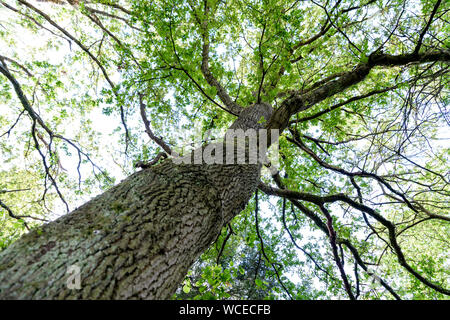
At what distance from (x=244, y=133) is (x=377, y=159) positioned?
3.00 meters

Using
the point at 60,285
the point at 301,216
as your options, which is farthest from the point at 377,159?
the point at 60,285

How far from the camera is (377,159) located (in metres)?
4.15

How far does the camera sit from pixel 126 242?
129 centimetres

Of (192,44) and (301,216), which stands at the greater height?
(192,44)

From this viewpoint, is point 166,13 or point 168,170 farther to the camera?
point 166,13

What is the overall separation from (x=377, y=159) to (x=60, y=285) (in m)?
5.09

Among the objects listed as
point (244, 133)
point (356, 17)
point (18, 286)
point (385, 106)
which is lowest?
point (18, 286)

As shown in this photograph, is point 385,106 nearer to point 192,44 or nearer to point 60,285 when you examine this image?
point 192,44

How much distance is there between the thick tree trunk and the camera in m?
1.04

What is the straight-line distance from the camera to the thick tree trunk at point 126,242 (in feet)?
3.41

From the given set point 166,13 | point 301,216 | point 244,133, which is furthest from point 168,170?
point 301,216
